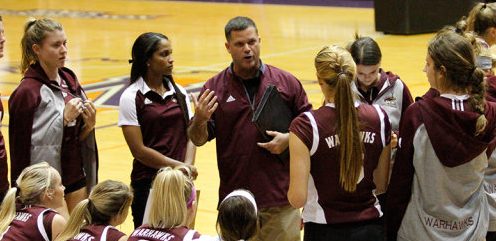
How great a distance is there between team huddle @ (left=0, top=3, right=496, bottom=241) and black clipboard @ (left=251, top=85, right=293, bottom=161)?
58mm

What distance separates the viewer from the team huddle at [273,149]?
4.53 m

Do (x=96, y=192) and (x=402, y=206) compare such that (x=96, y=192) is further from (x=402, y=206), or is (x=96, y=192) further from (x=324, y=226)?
(x=402, y=206)

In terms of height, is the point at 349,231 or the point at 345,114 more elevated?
the point at 345,114

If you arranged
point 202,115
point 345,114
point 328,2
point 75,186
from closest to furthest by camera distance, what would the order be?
point 345,114
point 202,115
point 75,186
point 328,2

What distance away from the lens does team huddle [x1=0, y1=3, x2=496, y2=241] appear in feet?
14.9

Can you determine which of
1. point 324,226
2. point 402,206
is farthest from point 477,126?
point 324,226

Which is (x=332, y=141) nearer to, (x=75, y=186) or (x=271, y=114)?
(x=271, y=114)

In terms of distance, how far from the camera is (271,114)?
5375 millimetres

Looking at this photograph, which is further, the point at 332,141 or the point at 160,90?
the point at 160,90

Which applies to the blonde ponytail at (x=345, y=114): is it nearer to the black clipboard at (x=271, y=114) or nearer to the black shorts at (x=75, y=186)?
the black clipboard at (x=271, y=114)

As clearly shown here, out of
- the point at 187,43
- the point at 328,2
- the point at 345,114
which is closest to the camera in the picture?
the point at 345,114

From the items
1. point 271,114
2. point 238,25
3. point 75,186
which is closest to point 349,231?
point 271,114

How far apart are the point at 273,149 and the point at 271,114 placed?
193mm

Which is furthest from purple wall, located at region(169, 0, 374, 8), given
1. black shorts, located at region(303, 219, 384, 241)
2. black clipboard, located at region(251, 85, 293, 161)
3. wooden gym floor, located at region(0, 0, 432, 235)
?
black shorts, located at region(303, 219, 384, 241)
